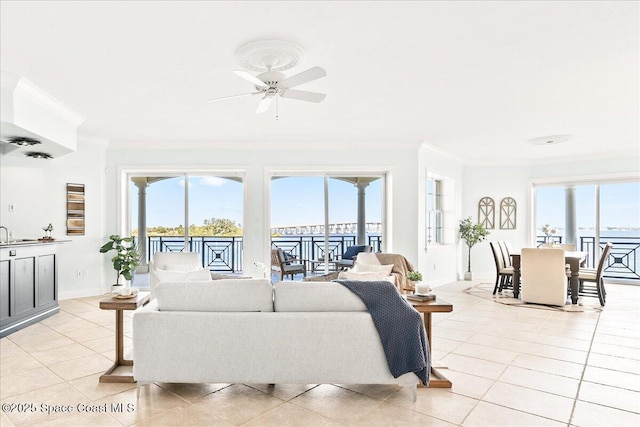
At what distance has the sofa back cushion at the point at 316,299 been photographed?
2.60m

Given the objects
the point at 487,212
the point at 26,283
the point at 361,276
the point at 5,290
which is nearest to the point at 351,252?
the point at 361,276

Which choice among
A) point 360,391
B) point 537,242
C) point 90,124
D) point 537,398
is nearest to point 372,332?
point 360,391

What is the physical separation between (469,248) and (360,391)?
19.3 ft

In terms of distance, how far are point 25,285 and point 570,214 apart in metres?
9.69

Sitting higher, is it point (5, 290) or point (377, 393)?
point (5, 290)

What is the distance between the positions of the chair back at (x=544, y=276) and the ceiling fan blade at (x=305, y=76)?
438 centimetres

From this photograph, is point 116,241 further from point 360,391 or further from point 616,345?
point 616,345

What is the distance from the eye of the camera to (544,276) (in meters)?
5.54

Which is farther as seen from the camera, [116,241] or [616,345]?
[116,241]

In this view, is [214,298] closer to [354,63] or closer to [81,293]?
[354,63]

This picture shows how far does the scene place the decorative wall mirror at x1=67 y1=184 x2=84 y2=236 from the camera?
6.02 metres

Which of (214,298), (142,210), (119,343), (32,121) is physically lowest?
(119,343)

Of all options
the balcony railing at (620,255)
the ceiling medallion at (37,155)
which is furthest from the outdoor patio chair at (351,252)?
the balcony railing at (620,255)

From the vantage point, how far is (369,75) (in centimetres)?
364
